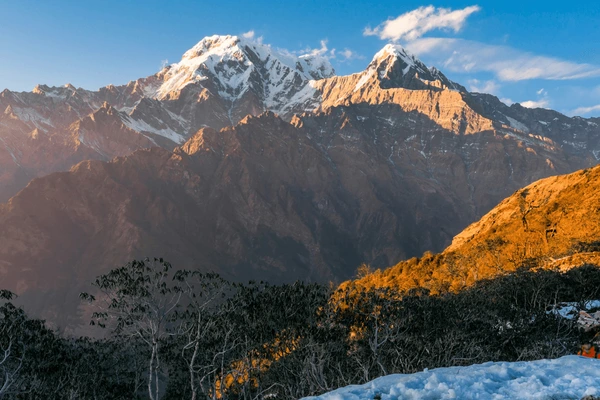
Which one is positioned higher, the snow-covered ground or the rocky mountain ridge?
the rocky mountain ridge

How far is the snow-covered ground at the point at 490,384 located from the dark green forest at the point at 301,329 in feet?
80.3

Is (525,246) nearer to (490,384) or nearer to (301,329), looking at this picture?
(301,329)

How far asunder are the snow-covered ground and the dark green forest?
24.5 metres

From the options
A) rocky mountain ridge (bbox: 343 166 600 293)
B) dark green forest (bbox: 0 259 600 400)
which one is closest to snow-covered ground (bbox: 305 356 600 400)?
dark green forest (bbox: 0 259 600 400)

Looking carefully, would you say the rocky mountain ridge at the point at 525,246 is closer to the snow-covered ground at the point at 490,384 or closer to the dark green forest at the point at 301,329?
the dark green forest at the point at 301,329

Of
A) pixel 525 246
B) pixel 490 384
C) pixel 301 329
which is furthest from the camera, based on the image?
pixel 525 246

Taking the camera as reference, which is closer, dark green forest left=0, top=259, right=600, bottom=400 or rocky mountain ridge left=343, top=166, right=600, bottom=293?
dark green forest left=0, top=259, right=600, bottom=400

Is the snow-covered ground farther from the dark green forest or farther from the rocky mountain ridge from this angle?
the rocky mountain ridge

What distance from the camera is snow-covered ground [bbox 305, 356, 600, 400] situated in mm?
10047

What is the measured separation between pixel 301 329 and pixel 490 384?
30.6 meters

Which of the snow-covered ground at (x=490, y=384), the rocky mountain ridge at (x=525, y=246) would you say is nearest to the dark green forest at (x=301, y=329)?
the rocky mountain ridge at (x=525, y=246)

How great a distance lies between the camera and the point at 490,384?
1079 centimetres

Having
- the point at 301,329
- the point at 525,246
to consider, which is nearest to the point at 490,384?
the point at 301,329

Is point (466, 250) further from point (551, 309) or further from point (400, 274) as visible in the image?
point (551, 309)
